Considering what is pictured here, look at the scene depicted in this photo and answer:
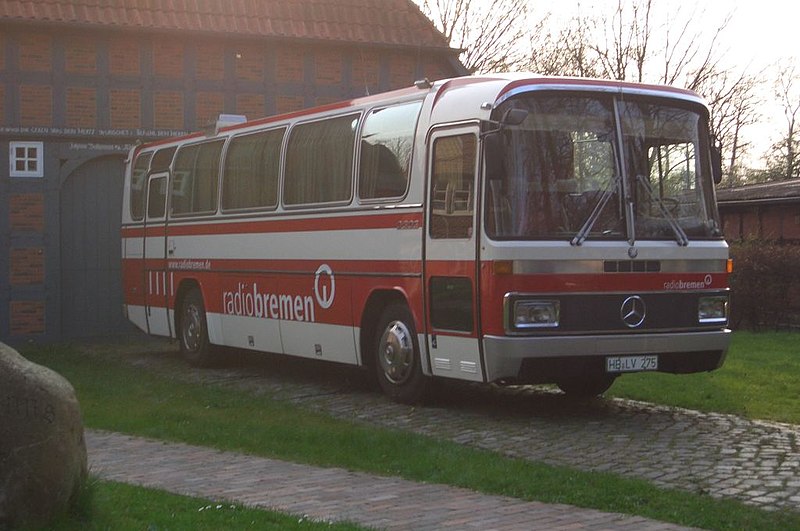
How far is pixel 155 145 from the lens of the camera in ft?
61.1

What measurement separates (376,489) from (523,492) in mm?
939

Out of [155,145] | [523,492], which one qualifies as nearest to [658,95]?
[523,492]

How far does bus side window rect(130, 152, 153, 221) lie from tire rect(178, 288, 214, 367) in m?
1.95

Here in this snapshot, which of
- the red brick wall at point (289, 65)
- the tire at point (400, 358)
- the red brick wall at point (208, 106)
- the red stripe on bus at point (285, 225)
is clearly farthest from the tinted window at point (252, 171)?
the red brick wall at point (289, 65)

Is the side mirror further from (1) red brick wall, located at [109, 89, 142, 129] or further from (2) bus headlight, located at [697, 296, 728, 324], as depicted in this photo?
(1) red brick wall, located at [109, 89, 142, 129]

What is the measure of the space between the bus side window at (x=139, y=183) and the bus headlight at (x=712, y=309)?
9459mm

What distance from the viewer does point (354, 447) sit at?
32.8 ft

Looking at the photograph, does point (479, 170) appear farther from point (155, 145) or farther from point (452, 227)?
point (155, 145)

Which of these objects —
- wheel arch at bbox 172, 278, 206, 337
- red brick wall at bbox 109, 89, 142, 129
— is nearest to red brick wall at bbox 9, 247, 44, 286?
red brick wall at bbox 109, 89, 142, 129

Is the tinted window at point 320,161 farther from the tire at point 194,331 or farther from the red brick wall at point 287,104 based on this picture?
the red brick wall at point 287,104

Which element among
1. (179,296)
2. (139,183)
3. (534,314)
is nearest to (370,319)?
(534,314)

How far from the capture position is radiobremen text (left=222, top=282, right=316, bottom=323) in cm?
1429

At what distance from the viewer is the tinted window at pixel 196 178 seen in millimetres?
16562

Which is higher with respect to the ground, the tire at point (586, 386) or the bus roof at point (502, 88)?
the bus roof at point (502, 88)
